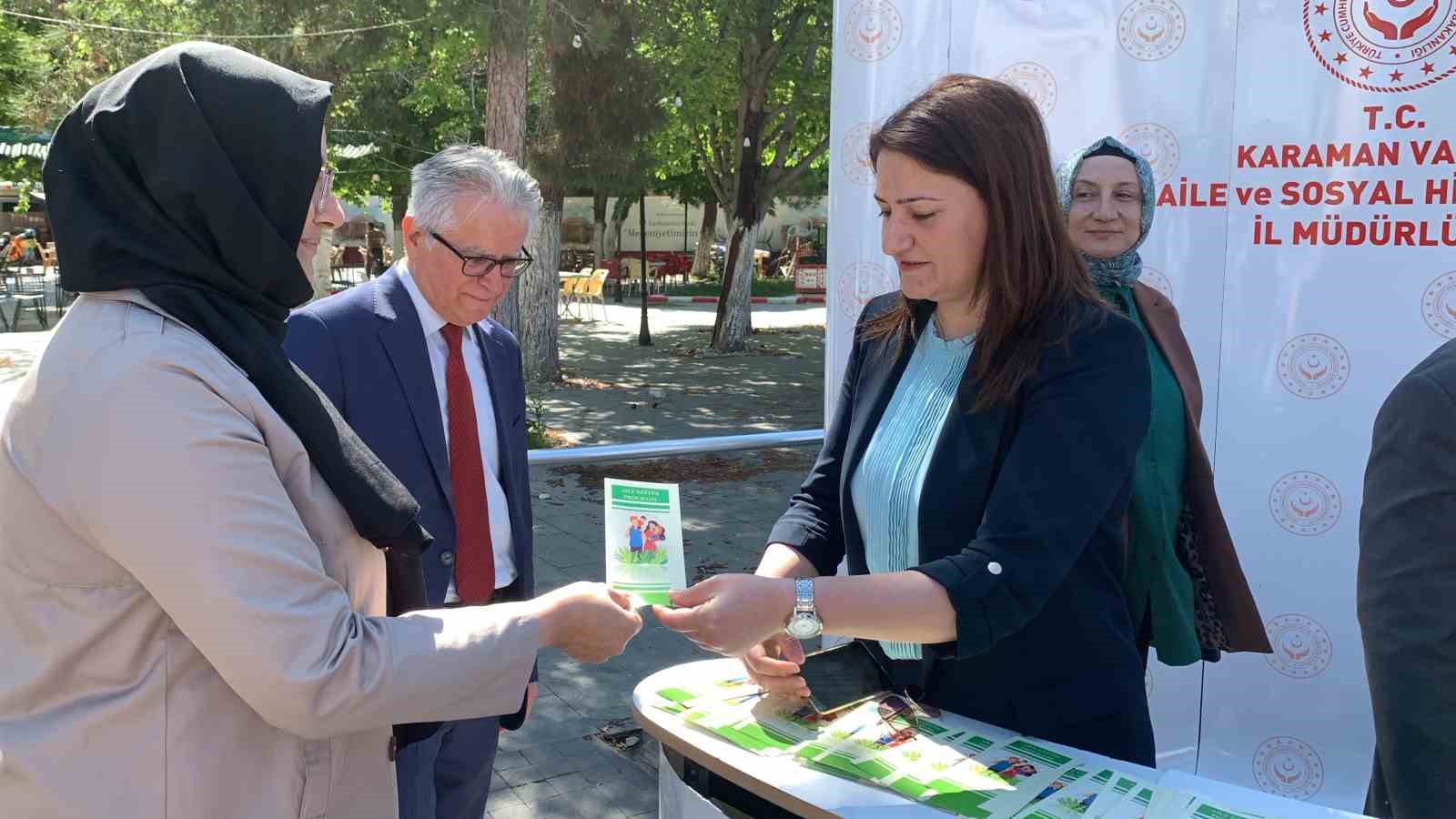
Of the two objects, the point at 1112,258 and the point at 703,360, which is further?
the point at 703,360

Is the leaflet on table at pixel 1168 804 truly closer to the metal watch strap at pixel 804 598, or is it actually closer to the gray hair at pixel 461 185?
the metal watch strap at pixel 804 598

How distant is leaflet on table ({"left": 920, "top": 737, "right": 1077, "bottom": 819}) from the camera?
1703mm

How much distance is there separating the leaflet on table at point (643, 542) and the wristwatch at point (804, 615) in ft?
0.91

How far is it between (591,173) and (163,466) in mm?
11949

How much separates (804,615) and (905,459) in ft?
1.23

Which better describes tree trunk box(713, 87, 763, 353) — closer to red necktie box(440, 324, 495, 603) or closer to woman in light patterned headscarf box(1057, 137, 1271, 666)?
woman in light patterned headscarf box(1057, 137, 1271, 666)

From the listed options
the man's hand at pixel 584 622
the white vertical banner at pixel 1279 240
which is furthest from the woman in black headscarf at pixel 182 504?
the white vertical banner at pixel 1279 240

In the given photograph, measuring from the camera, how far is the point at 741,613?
1.87 m

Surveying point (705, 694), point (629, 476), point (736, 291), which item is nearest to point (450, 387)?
point (705, 694)

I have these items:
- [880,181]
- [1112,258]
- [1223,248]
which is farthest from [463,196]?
[1223,248]

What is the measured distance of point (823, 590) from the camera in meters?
1.86

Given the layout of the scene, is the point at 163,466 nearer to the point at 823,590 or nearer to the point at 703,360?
the point at 823,590

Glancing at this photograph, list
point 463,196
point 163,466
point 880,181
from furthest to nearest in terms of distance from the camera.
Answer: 1. point 463,196
2. point 880,181
3. point 163,466

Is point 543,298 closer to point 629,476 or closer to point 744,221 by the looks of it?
point 744,221
